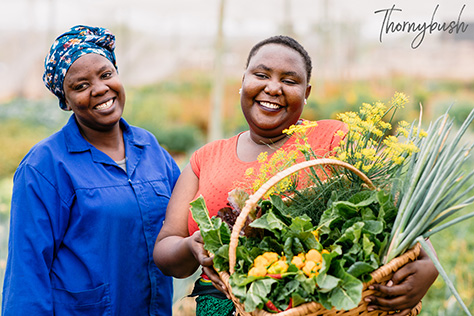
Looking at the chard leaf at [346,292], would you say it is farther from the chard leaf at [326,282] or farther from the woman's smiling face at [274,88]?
the woman's smiling face at [274,88]

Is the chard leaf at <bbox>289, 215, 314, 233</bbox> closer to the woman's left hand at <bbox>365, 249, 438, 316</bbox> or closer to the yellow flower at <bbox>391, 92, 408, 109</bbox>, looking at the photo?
the woman's left hand at <bbox>365, 249, 438, 316</bbox>

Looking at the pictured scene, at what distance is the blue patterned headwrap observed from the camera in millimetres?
2256

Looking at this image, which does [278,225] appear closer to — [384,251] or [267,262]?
[267,262]

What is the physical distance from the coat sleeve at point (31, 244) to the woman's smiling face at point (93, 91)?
376 millimetres

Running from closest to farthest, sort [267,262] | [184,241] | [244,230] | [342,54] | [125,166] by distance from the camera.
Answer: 1. [267,262]
2. [244,230]
3. [184,241]
4. [125,166]
5. [342,54]

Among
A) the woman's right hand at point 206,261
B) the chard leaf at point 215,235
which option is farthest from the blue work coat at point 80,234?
the chard leaf at point 215,235

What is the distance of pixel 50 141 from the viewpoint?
7.44 ft

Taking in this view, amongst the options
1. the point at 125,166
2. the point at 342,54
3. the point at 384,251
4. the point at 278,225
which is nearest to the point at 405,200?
the point at 384,251

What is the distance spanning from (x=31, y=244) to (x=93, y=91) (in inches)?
29.9

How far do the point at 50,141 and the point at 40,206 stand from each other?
0.33 m

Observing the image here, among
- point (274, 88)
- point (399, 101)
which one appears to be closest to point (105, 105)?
point (274, 88)

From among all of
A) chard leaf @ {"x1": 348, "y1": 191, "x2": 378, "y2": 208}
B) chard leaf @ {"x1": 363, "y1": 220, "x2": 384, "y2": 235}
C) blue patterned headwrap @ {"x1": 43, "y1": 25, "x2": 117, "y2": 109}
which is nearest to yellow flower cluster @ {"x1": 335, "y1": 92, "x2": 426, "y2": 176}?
chard leaf @ {"x1": 348, "y1": 191, "x2": 378, "y2": 208}

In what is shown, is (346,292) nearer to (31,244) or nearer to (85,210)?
(85,210)

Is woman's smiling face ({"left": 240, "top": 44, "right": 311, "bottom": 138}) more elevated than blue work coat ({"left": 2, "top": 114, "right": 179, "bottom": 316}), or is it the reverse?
woman's smiling face ({"left": 240, "top": 44, "right": 311, "bottom": 138})
